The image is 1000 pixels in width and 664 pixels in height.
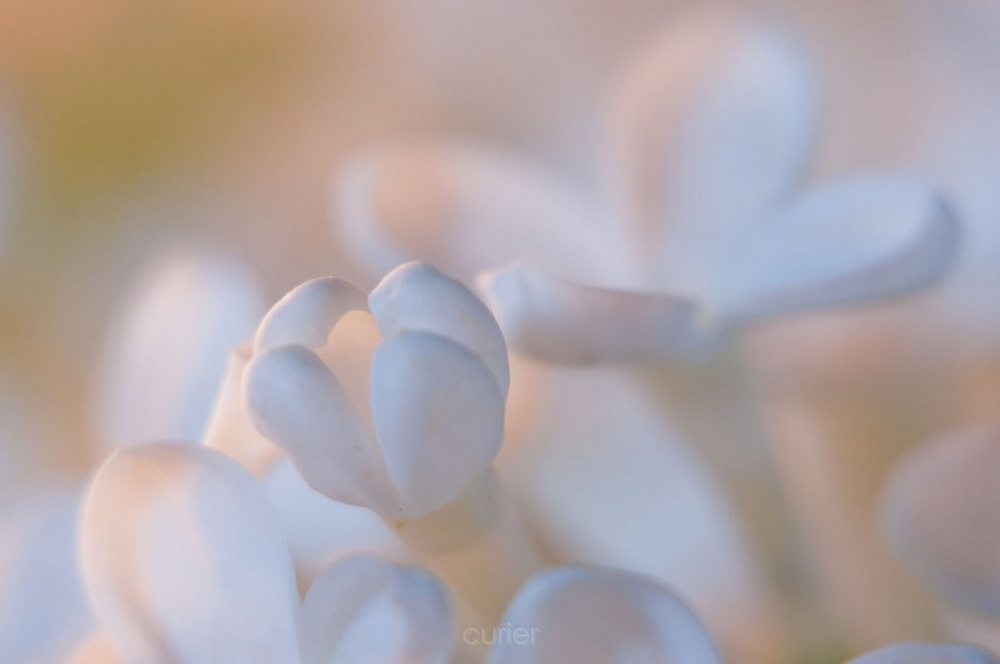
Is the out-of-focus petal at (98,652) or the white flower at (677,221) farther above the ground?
the white flower at (677,221)

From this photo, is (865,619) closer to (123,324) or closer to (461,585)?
(461,585)

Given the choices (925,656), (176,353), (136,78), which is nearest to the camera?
(925,656)

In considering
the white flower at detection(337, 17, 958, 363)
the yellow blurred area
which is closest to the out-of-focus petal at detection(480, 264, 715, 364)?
the white flower at detection(337, 17, 958, 363)

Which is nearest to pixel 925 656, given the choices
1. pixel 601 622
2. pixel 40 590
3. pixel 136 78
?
pixel 601 622

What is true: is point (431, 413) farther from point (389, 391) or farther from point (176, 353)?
point (176, 353)

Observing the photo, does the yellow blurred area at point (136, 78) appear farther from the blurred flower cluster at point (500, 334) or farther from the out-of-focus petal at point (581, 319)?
the out-of-focus petal at point (581, 319)

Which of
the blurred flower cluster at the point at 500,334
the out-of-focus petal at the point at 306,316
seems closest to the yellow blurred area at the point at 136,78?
the blurred flower cluster at the point at 500,334
